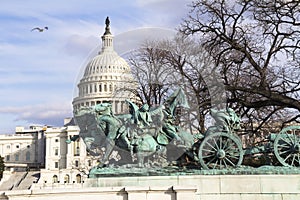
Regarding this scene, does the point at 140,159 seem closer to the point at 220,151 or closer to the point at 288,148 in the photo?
the point at 220,151

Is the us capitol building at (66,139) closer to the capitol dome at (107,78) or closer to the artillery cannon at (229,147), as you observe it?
the capitol dome at (107,78)

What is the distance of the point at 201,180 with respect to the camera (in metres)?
13.1

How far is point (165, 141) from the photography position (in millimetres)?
14164

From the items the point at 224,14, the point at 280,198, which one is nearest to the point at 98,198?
the point at 280,198

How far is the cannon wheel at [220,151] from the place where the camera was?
44.9ft

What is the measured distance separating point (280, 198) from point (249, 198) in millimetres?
820

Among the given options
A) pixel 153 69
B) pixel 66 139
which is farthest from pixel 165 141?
pixel 66 139

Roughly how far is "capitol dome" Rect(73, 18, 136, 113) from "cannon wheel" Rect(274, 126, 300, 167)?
17.2 feet

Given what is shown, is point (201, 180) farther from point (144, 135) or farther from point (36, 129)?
point (36, 129)

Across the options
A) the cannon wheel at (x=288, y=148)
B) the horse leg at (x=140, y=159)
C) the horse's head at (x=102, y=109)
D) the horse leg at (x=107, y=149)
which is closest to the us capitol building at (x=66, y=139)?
the horse's head at (x=102, y=109)

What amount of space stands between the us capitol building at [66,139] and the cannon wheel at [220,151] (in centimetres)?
347

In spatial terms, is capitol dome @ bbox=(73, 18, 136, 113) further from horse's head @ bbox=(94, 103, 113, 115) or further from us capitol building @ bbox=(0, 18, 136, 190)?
horse's head @ bbox=(94, 103, 113, 115)

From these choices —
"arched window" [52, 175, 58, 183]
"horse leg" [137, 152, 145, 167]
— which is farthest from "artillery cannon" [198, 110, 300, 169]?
"arched window" [52, 175, 58, 183]

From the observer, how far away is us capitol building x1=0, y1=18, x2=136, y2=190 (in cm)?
1669
